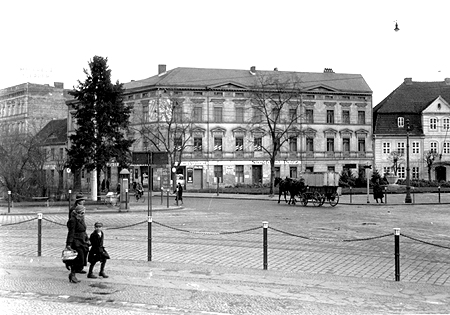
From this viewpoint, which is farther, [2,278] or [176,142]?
[176,142]

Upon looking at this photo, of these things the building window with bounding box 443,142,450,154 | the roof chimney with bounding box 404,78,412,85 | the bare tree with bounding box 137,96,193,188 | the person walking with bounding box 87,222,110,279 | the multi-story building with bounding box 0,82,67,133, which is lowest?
the person walking with bounding box 87,222,110,279

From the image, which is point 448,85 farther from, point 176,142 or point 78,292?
point 78,292

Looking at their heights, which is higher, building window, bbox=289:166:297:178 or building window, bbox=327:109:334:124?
building window, bbox=327:109:334:124

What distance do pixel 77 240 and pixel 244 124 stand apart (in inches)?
2351

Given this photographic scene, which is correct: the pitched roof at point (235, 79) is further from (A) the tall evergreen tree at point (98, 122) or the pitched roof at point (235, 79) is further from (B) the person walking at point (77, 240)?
(B) the person walking at point (77, 240)

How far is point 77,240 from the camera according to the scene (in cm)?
1142

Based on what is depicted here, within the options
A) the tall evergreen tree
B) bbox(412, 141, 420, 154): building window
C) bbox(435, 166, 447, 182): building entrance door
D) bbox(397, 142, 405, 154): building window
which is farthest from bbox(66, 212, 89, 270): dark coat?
bbox(435, 166, 447, 182): building entrance door

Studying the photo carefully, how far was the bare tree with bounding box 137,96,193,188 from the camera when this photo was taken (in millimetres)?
63656

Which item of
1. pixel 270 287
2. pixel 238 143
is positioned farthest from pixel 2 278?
pixel 238 143

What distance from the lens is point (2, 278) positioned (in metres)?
11.3

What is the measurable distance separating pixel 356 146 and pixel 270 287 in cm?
6545

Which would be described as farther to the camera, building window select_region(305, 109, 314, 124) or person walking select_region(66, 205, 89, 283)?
building window select_region(305, 109, 314, 124)

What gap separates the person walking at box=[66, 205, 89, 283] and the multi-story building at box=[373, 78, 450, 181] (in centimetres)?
6536

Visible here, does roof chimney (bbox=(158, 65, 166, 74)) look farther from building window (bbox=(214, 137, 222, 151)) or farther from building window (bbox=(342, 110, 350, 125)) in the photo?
building window (bbox=(342, 110, 350, 125))
